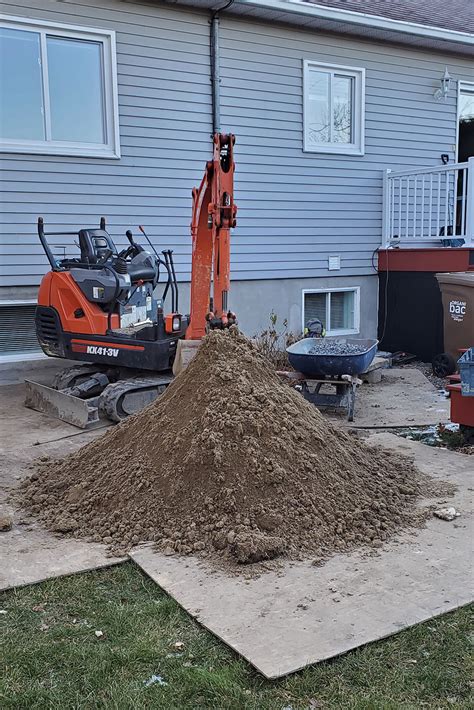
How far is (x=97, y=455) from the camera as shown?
4746mm

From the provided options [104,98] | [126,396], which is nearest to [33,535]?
[126,396]

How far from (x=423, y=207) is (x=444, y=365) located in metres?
2.91

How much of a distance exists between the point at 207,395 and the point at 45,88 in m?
5.14

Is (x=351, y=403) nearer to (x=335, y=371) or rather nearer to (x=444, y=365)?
(x=335, y=371)

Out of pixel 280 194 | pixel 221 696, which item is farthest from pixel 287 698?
pixel 280 194

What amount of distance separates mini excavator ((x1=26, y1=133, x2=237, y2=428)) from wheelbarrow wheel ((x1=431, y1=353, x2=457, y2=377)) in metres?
3.53

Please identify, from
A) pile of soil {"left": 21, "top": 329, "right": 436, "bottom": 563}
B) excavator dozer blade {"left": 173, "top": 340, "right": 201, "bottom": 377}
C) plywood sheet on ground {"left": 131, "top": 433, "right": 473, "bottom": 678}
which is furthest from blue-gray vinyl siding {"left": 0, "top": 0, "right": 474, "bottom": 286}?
plywood sheet on ground {"left": 131, "top": 433, "right": 473, "bottom": 678}

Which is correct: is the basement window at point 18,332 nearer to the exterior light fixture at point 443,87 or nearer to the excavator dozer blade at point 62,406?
the excavator dozer blade at point 62,406

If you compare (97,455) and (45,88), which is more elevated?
(45,88)

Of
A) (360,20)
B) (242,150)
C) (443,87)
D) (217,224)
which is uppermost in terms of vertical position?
(360,20)

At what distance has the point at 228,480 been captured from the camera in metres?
3.98

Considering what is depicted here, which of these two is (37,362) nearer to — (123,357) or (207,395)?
(123,357)

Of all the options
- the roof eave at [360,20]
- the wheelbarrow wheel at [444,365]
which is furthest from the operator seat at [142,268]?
the wheelbarrow wheel at [444,365]

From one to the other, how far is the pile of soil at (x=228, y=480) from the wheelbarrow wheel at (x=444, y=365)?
414 centimetres
